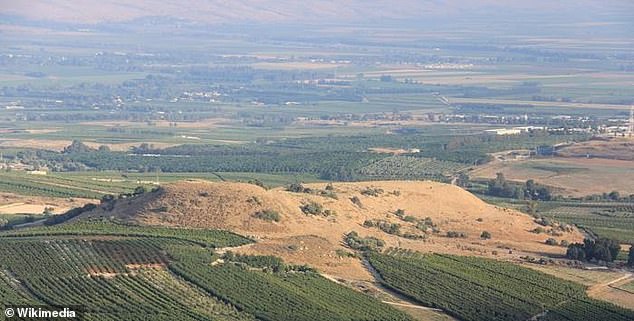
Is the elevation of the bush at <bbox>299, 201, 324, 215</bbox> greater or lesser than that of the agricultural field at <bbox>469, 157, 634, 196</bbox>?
greater

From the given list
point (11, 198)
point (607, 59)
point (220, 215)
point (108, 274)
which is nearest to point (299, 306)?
point (108, 274)

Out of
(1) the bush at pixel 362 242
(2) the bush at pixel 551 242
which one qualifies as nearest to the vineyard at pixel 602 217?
(2) the bush at pixel 551 242

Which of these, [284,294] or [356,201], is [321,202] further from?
[284,294]

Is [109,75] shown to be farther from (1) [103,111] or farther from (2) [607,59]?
(2) [607,59]

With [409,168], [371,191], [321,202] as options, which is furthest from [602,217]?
[409,168]

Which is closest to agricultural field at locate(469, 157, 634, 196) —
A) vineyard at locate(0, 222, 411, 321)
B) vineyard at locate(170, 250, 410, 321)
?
vineyard at locate(0, 222, 411, 321)

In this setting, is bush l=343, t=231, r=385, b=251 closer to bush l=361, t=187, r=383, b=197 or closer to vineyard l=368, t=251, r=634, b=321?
vineyard l=368, t=251, r=634, b=321

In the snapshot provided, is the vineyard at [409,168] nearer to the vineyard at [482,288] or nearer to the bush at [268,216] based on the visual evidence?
the bush at [268,216]
